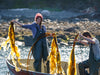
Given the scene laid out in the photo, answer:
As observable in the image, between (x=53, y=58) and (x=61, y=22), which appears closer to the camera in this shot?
(x=53, y=58)

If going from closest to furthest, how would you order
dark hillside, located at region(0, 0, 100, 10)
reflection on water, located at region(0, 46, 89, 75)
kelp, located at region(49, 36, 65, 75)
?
kelp, located at region(49, 36, 65, 75), reflection on water, located at region(0, 46, 89, 75), dark hillside, located at region(0, 0, 100, 10)

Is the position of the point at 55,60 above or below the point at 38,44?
below

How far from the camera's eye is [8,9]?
162ft

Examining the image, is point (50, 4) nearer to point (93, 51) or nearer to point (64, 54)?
point (64, 54)

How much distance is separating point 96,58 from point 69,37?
62.7 ft

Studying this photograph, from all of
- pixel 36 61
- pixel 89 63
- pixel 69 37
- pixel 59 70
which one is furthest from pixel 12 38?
pixel 69 37

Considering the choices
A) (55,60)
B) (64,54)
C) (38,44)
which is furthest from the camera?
(64,54)

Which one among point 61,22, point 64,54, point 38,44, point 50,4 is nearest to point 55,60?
point 38,44

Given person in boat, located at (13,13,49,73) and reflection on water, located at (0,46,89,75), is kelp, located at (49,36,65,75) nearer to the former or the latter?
person in boat, located at (13,13,49,73)

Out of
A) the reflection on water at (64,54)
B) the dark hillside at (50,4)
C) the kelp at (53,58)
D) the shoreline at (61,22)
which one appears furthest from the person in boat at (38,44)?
the dark hillside at (50,4)

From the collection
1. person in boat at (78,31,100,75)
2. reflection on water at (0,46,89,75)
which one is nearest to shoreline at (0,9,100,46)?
reflection on water at (0,46,89,75)

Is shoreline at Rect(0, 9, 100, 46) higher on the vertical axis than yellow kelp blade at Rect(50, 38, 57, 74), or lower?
higher

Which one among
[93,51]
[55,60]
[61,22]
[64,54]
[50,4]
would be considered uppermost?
[50,4]

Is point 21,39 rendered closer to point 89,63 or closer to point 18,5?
point 89,63
